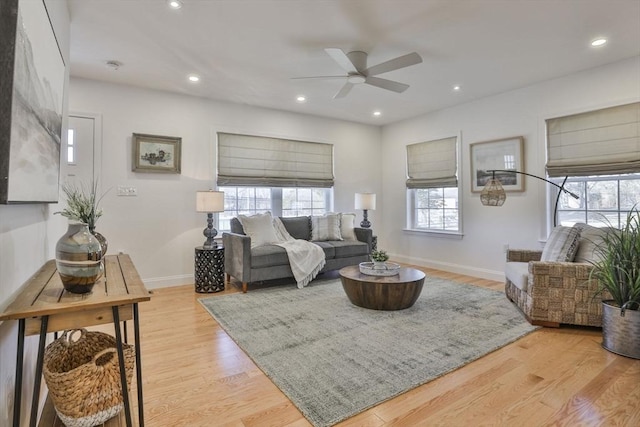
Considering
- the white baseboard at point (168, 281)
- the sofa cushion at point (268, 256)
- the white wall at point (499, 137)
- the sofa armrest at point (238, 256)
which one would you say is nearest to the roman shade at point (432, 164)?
the white wall at point (499, 137)

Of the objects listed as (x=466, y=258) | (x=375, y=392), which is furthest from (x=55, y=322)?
(x=466, y=258)

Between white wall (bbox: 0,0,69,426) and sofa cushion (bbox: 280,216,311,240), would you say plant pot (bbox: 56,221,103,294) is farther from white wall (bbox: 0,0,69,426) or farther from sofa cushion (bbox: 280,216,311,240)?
sofa cushion (bbox: 280,216,311,240)

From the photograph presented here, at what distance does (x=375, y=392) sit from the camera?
194cm

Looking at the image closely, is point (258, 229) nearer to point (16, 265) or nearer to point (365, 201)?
point (365, 201)

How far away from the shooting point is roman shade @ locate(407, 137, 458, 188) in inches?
210

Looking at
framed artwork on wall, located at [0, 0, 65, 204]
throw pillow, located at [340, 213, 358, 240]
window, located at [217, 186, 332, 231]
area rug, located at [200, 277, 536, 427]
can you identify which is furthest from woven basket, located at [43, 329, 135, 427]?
throw pillow, located at [340, 213, 358, 240]

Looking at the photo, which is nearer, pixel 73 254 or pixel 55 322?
pixel 55 322

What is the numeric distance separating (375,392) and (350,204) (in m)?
4.47

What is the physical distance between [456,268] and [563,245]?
2202 millimetres

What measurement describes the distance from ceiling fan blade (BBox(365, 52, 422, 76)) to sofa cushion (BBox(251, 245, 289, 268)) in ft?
7.77

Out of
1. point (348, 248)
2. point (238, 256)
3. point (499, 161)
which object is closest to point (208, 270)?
point (238, 256)

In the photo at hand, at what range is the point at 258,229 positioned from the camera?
4531mm

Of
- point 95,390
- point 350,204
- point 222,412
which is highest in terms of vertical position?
point 350,204

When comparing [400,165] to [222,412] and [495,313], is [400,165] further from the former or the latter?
[222,412]
